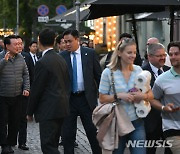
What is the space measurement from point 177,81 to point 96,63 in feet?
9.47

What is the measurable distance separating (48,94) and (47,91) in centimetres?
4

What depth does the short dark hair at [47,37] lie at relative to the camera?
28.0 ft

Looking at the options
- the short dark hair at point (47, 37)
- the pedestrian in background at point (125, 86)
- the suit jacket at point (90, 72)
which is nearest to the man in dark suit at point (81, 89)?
the suit jacket at point (90, 72)

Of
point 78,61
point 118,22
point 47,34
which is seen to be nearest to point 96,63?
point 78,61

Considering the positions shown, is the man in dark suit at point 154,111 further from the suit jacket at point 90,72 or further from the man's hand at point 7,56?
the man's hand at point 7,56

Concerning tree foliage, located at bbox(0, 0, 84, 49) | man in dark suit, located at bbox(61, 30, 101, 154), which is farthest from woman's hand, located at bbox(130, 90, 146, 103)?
tree foliage, located at bbox(0, 0, 84, 49)

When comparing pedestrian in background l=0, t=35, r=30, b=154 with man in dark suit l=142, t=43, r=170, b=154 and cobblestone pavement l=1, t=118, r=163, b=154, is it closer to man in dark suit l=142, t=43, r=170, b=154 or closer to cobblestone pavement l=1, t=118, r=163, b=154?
cobblestone pavement l=1, t=118, r=163, b=154

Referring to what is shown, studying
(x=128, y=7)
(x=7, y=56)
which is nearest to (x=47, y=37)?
(x=7, y=56)

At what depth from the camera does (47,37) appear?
8562 mm

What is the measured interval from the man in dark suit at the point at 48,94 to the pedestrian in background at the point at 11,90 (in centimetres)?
259

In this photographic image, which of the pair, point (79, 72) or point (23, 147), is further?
point (23, 147)

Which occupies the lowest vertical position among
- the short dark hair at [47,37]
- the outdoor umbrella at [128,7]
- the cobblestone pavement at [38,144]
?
the cobblestone pavement at [38,144]

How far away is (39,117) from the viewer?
847cm

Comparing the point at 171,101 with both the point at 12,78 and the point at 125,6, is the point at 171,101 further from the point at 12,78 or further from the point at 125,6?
the point at 125,6
